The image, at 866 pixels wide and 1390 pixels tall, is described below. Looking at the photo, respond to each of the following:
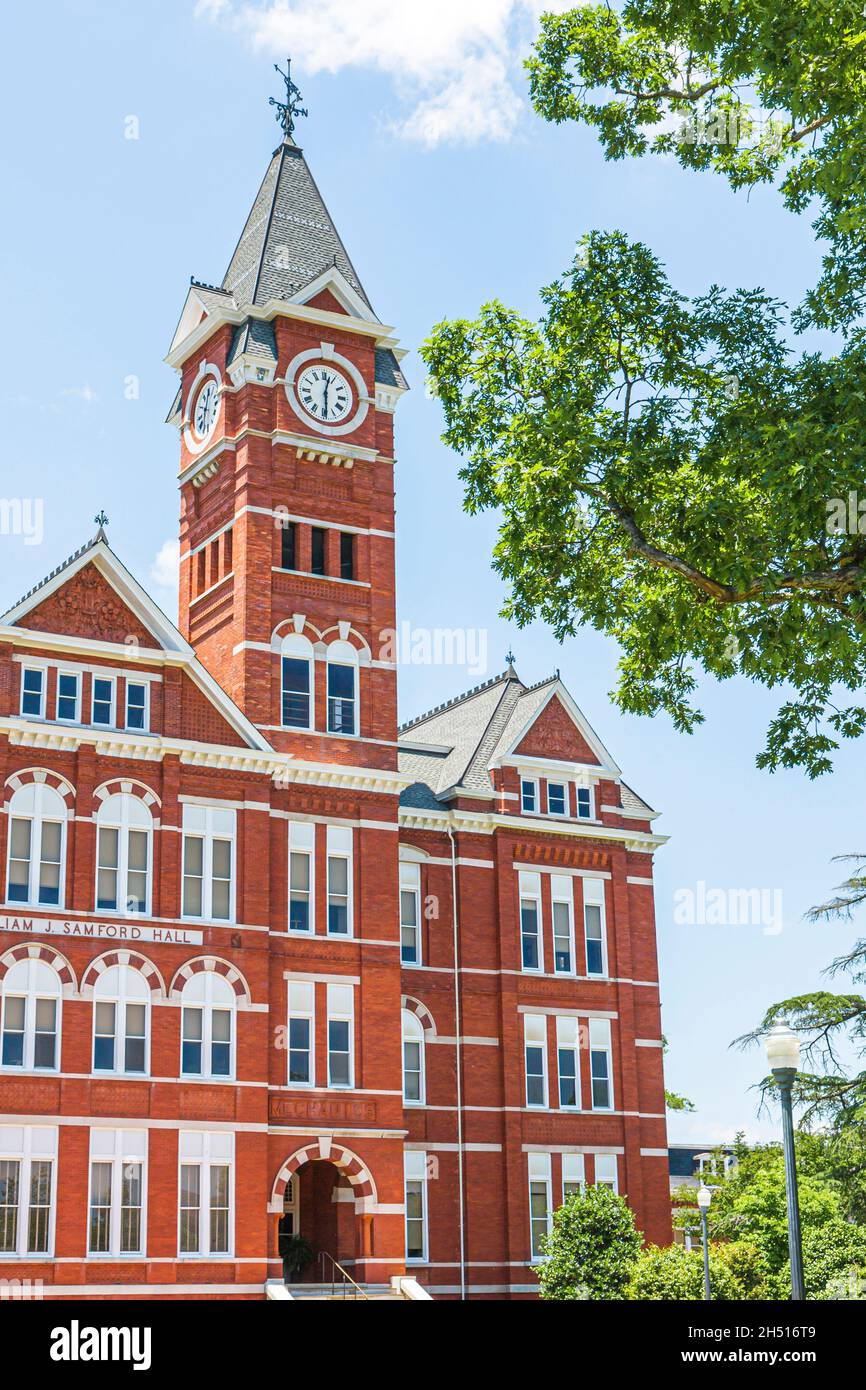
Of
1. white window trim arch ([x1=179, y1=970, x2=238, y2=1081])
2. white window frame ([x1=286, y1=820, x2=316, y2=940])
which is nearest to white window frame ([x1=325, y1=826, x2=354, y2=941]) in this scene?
white window frame ([x1=286, y1=820, x2=316, y2=940])

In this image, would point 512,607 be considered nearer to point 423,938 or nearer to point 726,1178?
point 423,938

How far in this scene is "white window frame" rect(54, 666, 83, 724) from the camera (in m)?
41.3

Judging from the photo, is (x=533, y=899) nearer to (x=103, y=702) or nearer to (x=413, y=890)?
(x=413, y=890)

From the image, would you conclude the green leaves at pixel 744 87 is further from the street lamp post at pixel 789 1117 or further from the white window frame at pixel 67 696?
the white window frame at pixel 67 696

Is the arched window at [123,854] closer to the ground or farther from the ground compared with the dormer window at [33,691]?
closer to the ground

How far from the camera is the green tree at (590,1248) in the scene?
43.7 metres

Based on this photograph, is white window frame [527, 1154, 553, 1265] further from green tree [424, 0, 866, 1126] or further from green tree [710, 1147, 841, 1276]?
green tree [424, 0, 866, 1126]

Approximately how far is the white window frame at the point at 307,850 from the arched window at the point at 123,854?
434cm

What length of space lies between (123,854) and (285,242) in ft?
68.5

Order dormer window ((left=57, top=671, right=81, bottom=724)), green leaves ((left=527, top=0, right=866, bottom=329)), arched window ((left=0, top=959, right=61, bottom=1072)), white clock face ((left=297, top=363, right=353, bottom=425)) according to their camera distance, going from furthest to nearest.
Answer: white clock face ((left=297, top=363, right=353, bottom=425))
dormer window ((left=57, top=671, right=81, bottom=724))
arched window ((left=0, top=959, right=61, bottom=1072))
green leaves ((left=527, top=0, right=866, bottom=329))

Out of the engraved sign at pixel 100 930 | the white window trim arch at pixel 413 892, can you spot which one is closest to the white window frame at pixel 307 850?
the engraved sign at pixel 100 930

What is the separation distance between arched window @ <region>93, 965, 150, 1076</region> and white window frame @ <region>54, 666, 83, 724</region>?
639 centimetres
